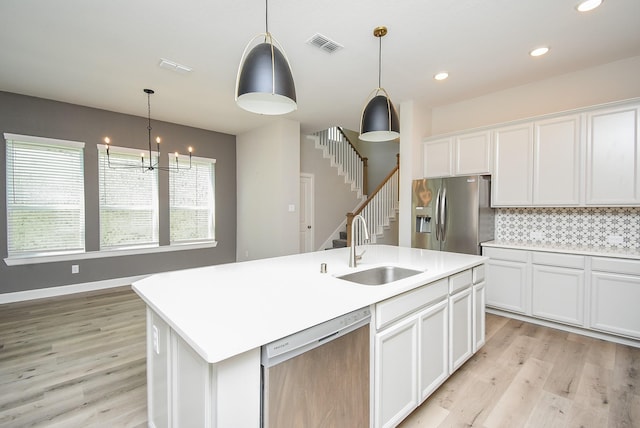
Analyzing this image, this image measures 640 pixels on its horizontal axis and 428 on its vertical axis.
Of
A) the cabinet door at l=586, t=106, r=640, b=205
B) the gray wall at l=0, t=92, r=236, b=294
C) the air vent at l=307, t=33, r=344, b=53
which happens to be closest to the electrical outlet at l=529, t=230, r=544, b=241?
the cabinet door at l=586, t=106, r=640, b=205

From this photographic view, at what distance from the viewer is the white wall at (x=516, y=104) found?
3133mm

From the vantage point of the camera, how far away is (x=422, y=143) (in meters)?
4.37

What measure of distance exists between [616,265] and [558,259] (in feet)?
1.40

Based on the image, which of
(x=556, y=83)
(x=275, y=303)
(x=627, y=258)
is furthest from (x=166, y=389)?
(x=556, y=83)

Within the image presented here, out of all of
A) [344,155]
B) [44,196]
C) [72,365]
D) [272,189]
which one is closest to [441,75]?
[272,189]

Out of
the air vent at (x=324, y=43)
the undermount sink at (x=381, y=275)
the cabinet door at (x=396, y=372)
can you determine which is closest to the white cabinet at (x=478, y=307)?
the undermount sink at (x=381, y=275)

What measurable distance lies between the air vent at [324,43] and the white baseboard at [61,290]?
4759mm

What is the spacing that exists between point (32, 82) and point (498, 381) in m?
5.99

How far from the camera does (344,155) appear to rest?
7055 mm

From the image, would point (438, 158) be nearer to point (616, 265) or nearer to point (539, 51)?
point (539, 51)

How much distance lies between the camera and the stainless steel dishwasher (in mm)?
1062

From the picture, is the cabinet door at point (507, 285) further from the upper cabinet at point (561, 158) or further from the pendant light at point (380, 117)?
the pendant light at point (380, 117)

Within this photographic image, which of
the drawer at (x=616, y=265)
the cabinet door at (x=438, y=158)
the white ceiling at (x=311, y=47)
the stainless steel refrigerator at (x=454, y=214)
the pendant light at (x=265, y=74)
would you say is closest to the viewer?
the pendant light at (x=265, y=74)

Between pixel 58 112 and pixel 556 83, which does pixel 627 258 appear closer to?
pixel 556 83
